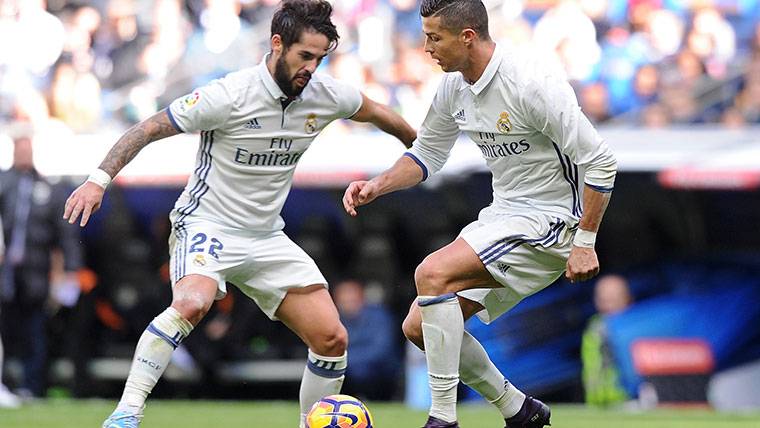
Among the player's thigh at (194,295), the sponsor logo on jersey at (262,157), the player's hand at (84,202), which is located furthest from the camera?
the sponsor logo on jersey at (262,157)

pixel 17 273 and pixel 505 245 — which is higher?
pixel 505 245

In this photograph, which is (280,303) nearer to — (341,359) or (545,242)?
(341,359)

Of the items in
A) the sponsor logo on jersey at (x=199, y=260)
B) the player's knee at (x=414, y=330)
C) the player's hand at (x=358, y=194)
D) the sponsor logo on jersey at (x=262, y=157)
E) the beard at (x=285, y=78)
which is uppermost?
the beard at (x=285, y=78)

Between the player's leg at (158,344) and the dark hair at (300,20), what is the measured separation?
1.42 m

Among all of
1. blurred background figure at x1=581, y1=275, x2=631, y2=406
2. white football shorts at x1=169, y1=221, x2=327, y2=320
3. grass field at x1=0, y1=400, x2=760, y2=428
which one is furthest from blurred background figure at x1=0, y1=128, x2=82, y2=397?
white football shorts at x1=169, y1=221, x2=327, y2=320

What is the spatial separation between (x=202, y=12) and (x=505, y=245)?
34.8ft

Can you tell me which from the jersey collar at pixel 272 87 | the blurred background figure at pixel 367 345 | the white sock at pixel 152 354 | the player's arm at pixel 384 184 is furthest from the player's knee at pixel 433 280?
the blurred background figure at pixel 367 345

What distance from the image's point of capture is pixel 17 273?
1387 centimetres

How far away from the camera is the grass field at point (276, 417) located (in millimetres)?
10305

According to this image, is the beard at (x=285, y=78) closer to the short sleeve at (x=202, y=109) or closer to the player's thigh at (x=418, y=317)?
the short sleeve at (x=202, y=109)

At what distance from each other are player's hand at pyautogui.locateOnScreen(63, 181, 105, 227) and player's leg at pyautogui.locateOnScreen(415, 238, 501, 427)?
5.59ft

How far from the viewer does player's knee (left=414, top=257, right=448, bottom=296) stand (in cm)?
720

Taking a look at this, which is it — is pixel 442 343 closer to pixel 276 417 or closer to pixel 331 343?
pixel 331 343

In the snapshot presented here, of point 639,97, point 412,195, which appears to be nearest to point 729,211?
point 639,97
